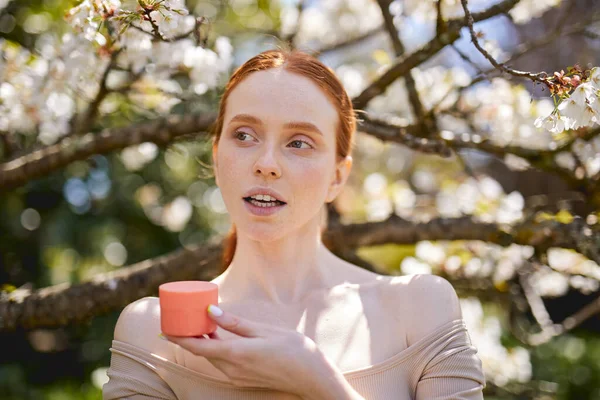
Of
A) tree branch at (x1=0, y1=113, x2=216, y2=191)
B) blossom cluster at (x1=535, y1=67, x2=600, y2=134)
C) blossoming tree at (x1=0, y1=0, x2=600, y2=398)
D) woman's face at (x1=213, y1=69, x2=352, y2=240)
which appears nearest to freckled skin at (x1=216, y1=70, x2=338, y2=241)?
woman's face at (x1=213, y1=69, x2=352, y2=240)

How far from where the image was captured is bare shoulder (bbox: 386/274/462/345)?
1343 millimetres

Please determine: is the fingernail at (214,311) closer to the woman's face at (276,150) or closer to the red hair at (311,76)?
the woman's face at (276,150)

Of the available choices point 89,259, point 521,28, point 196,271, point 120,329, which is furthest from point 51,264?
point 521,28

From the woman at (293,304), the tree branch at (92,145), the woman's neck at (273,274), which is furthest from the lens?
the tree branch at (92,145)

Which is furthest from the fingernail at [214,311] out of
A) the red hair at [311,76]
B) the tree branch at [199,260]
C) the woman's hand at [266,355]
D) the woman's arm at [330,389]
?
the tree branch at [199,260]

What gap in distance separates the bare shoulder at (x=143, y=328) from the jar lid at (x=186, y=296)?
221mm

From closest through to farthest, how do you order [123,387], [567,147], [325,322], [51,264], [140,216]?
1. [123,387]
2. [325,322]
3. [567,147]
4. [51,264]
5. [140,216]

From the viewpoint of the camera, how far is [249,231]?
135 centimetres

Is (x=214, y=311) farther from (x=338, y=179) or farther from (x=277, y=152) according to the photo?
(x=338, y=179)

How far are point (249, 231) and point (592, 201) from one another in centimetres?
121

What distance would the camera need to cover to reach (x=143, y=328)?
1.33 meters

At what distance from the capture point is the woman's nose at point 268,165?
51.6 inches

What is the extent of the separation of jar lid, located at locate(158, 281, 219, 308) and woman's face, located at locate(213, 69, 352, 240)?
252 mm

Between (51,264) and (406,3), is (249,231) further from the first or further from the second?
(51,264)
